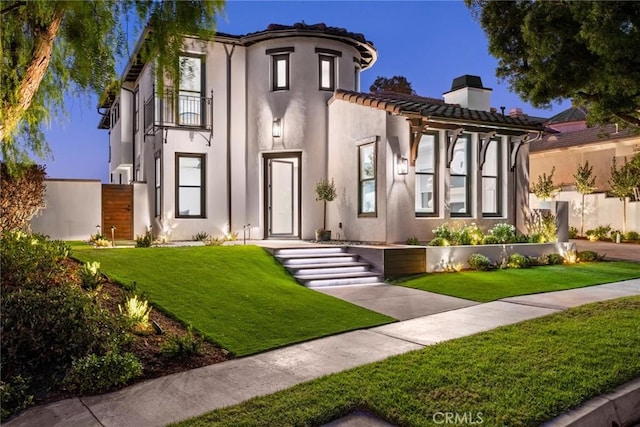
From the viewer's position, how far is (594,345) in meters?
5.61

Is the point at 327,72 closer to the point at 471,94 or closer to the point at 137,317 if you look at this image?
the point at 471,94

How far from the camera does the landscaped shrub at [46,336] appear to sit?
15.9 feet

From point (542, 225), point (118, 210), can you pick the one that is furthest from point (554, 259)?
point (118, 210)

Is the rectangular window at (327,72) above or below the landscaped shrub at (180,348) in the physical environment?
above

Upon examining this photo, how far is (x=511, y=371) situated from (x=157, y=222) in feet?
41.2

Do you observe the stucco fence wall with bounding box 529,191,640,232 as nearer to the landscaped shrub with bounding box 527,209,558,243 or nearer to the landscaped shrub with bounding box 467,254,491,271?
the landscaped shrub with bounding box 527,209,558,243

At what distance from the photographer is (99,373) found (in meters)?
4.74

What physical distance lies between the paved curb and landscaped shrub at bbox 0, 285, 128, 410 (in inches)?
176

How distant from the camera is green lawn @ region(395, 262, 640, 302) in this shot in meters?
9.31

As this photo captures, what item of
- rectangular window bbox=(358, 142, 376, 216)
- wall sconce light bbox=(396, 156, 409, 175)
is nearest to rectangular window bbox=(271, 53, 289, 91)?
rectangular window bbox=(358, 142, 376, 216)

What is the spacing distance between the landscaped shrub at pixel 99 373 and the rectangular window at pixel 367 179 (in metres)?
8.89

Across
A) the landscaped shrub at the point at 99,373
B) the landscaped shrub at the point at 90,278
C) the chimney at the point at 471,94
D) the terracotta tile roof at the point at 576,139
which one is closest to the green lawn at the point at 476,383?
the landscaped shrub at the point at 99,373

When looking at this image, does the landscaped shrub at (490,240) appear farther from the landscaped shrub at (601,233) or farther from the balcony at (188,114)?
the landscaped shrub at (601,233)

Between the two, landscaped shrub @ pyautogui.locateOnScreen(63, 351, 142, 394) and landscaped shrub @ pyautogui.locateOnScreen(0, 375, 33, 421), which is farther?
landscaped shrub @ pyautogui.locateOnScreen(63, 351, 142, 394)
